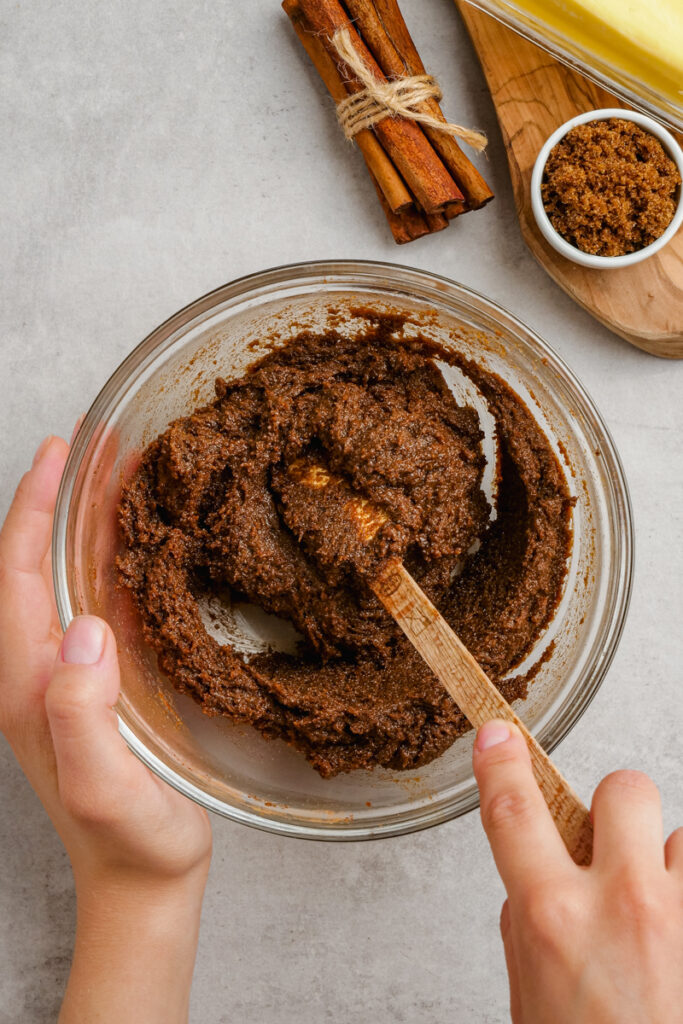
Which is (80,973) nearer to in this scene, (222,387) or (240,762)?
(240,762)

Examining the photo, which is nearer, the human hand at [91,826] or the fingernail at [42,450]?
the human hand at [91,826]

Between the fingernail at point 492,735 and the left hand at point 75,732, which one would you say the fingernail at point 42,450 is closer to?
the left hand at point 75,732

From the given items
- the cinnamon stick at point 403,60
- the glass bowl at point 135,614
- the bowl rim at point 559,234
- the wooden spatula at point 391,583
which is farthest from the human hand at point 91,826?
the bowl rim at point 559,234

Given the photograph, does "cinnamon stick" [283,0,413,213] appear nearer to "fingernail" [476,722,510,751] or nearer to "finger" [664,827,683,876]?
"fingernail" [476,722,510,751]

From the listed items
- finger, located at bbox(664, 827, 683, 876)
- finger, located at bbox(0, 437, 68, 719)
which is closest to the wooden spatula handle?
finger, located at bbox(664, 827, 683, 876)

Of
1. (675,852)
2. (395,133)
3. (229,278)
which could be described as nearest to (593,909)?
(675,852)

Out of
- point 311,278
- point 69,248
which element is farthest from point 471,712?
point 69,248

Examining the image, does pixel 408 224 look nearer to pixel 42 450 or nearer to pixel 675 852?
pixel 42 450
